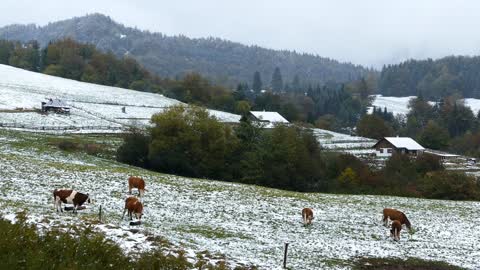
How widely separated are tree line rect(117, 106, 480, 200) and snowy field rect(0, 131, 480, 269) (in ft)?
57.3

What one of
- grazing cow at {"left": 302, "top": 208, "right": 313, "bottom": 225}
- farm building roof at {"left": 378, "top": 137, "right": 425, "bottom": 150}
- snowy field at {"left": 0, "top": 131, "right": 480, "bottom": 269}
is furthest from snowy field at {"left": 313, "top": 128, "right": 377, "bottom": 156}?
grazing cow at {"left": 302, "top": 208, "right": 313, "bottom": 225}

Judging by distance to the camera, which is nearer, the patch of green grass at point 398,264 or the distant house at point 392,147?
the patch of green grass at point 398,264

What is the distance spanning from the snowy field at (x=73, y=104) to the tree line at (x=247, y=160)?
51.9 ft

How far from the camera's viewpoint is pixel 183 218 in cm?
2898

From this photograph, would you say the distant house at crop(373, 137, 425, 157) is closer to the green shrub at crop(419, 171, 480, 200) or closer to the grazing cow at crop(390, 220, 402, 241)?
the green shrub at crop(419, 171, 480, 200)

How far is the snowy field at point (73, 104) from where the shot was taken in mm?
82938

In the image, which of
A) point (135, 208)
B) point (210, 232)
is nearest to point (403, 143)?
point (210, 232)

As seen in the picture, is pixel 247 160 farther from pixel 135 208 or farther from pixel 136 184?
pixel 135 208

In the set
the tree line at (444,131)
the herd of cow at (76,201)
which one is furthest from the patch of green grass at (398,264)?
the tree line at (444,131)

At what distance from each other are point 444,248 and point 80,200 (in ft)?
66.4

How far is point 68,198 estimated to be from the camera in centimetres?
2658

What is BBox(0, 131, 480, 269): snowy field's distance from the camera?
23.6 meters

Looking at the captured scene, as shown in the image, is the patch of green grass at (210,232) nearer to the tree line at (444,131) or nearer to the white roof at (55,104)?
the white roof at (55,104)

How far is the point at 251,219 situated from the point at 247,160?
110 ft
